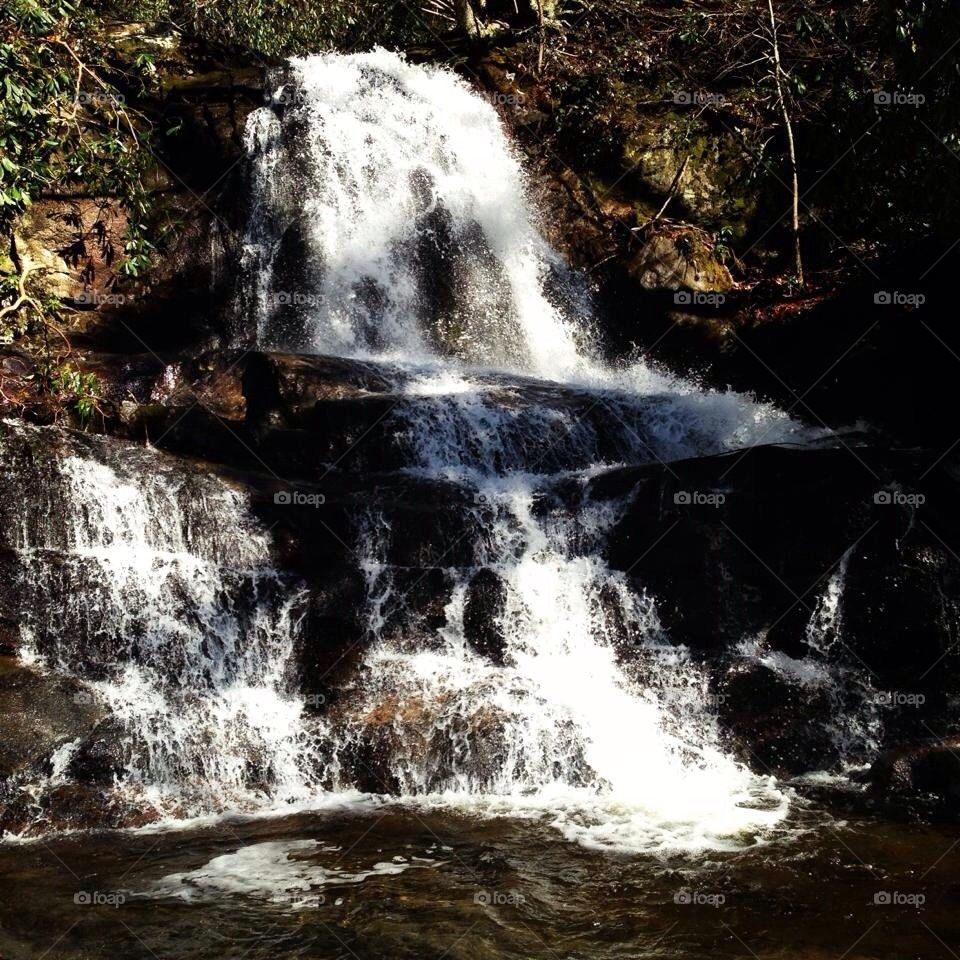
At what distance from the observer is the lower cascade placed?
7188mm

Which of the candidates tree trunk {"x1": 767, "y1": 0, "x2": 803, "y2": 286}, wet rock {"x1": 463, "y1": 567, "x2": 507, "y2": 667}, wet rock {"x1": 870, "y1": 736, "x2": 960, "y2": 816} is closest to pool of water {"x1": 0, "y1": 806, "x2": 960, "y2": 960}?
wet rock {"x1": 870, "y1": 736, "x2": 960, "y2": 816}

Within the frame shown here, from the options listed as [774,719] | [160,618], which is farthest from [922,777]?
[160,618]

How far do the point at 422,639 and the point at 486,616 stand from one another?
1.96 ft

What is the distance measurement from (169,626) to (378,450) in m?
3.02

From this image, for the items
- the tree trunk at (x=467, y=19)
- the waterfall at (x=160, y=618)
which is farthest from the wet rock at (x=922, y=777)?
the tree trunk at (x=467, y=19)

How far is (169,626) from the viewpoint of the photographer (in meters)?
8.17

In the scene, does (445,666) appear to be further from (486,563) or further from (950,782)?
(950,782)

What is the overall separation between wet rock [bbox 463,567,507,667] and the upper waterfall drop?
5388mm

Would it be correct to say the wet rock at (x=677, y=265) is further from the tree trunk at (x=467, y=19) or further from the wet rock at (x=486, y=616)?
the wet rock at (x=486, y=616)

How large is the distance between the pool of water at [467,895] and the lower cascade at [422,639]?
47 cm

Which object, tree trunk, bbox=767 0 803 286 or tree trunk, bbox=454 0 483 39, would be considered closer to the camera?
tree trunk, bbox=767 0 803 286

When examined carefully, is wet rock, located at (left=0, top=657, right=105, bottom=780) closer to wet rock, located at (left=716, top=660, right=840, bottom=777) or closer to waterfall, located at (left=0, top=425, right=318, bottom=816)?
→ waterfall, located at (left=0, top=425, right=318, bottom=816)

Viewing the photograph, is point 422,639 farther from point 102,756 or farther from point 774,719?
point 774,719

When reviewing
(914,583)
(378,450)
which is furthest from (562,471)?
(914,583)
